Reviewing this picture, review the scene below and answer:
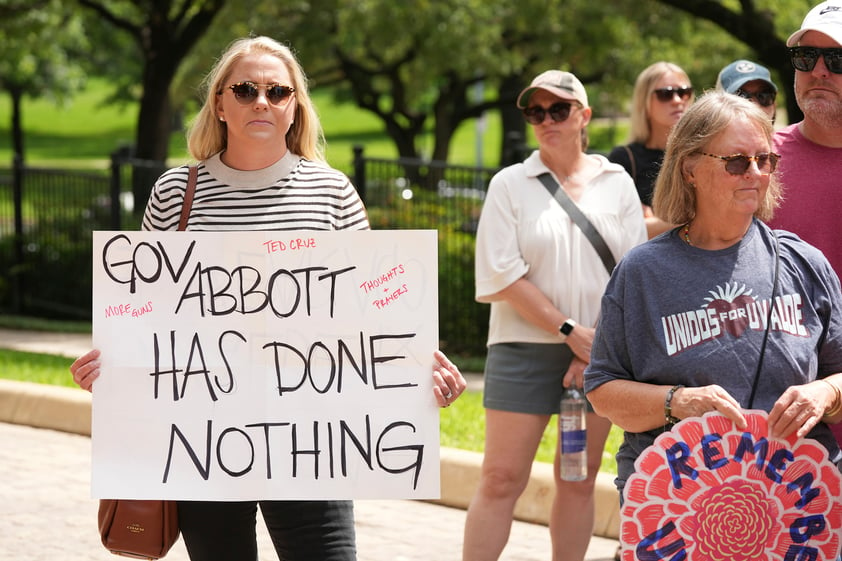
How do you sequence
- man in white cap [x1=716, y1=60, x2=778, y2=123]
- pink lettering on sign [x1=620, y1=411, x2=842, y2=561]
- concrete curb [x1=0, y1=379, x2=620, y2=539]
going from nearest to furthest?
A: pink lettering on sign [x1=620, y1=411, x2=842, y2=561] < man in white cap [x1=716, y1=60, x2=778, y2=123] < concrete curb [x1=0, y1=379, x2=620, y2=539]

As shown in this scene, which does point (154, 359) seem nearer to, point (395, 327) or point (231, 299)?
point (231, 299)

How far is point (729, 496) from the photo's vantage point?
9.90ft

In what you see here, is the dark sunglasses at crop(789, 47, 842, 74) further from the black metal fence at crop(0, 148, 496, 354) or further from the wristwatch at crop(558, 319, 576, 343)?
the black metal fence at crop(0, 148, 496, 354)

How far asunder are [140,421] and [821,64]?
2144 millimetres

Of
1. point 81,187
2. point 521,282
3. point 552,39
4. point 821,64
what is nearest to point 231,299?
point 521,282

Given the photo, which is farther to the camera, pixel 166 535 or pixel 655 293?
pixel 166 535

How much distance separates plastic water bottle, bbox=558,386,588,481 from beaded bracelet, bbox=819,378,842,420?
1.73m

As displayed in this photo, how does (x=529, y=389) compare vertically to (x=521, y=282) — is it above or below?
below

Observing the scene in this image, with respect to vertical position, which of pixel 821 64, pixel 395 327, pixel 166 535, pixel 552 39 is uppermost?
pixel 552 39

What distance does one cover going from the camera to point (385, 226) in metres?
12.3

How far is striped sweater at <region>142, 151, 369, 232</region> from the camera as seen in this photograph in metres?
3.69

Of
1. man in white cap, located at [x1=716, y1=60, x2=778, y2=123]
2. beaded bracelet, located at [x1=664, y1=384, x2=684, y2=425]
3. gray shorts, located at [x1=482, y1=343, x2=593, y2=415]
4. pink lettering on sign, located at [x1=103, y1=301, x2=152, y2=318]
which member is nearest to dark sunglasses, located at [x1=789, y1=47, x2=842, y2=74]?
beaded bracelet, located at [x1=664, y1=384, x2=684, y2=425]

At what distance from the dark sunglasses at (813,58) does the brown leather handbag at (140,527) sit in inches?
84.9

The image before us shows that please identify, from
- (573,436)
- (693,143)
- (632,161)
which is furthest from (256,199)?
(632,161)
